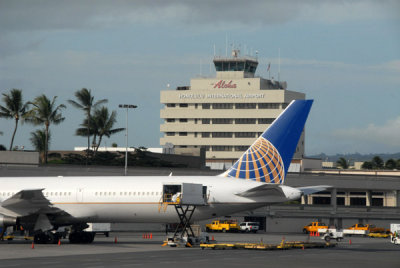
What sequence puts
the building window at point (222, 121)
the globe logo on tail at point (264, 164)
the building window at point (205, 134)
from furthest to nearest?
the building window at point (205, 134) < the building window at point (222, 121) < the globe logo on tail at point (264, 164)

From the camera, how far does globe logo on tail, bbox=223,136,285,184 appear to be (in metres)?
48.1

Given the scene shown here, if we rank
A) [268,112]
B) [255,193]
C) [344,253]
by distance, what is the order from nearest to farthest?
[344,253] < [255,193] < [268,112]

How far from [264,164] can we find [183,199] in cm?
636

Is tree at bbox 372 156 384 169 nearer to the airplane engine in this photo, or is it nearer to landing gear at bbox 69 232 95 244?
landing gear at bbox 69 232 95 244

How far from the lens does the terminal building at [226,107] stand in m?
175

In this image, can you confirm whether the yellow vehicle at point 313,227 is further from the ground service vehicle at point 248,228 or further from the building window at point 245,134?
→ the building window at point 245,134

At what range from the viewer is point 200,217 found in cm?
4769

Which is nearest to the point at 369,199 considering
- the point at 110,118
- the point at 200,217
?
the point at 110,118

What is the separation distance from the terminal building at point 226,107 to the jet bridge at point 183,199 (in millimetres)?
123188

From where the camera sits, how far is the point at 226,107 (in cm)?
17612

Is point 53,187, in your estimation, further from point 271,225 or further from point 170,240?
point 271,225

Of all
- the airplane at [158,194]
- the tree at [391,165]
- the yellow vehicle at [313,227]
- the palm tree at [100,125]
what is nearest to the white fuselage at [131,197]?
the airplane at [158,194]

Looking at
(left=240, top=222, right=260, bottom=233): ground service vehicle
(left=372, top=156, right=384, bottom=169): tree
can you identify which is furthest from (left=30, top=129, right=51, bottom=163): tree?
(left=372, top=156, right=384, bottom=169): tree

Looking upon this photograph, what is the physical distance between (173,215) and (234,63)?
131 m
